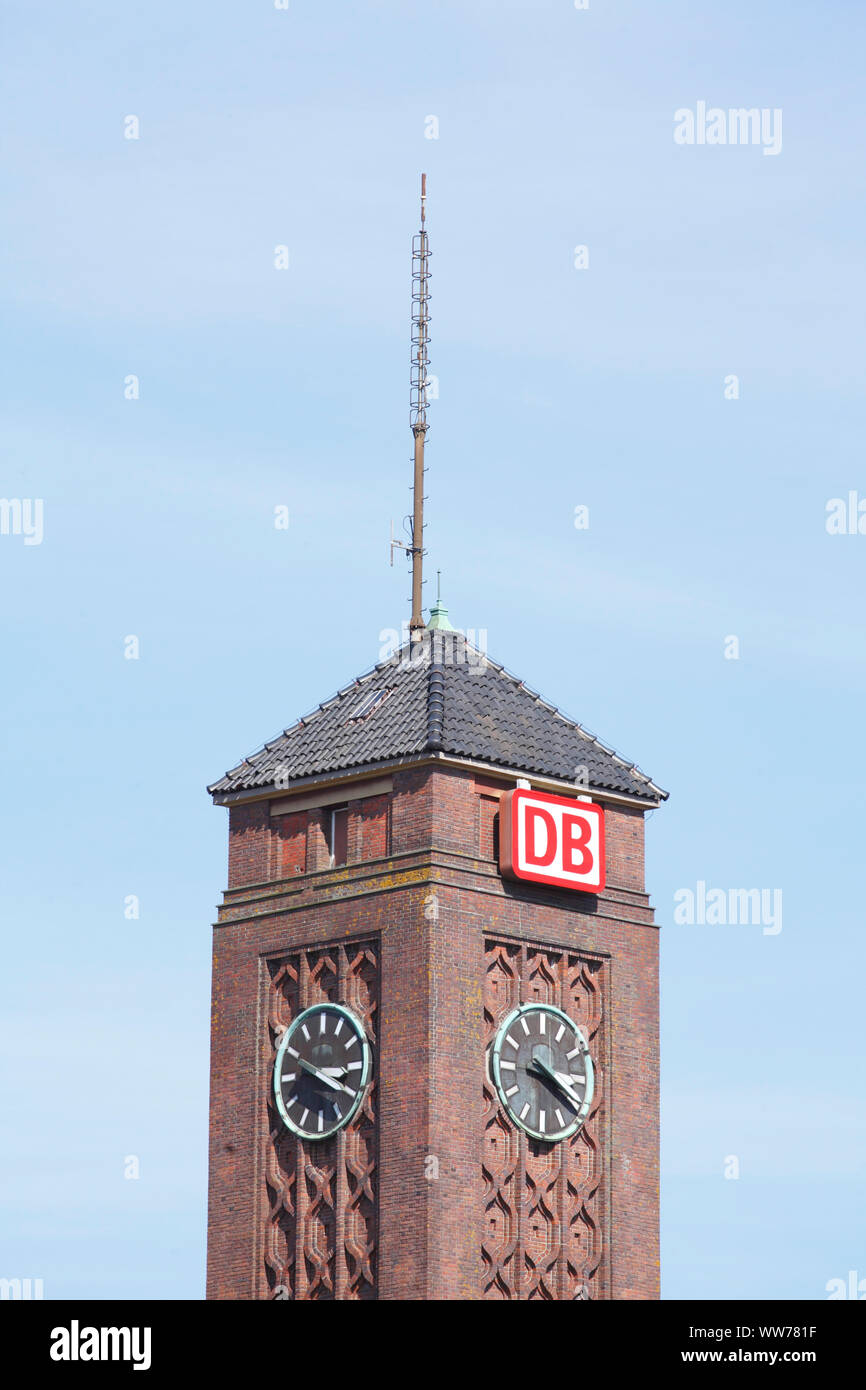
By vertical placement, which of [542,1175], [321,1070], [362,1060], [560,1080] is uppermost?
[362,1060]

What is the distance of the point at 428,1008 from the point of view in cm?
9688

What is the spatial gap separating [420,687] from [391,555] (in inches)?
203

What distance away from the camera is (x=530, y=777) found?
101 m

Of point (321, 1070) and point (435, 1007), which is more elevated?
point (435, 1007)

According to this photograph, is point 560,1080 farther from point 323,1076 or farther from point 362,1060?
point 323,1076

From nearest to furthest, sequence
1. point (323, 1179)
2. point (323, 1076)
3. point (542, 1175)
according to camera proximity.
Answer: point (323, 1179), point (542, 1175), point (323, 1076)

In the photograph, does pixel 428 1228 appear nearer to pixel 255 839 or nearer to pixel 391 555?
pixel 255 839

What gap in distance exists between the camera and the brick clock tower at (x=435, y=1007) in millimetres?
97125

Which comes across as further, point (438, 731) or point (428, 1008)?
point (438, 731)

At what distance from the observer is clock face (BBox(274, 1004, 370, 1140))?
98.6m

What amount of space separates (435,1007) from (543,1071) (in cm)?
397

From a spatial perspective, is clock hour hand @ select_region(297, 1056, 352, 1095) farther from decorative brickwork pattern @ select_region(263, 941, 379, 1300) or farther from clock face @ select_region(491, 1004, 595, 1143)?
clock face @ select_region(491, 1004, 595, 1143)

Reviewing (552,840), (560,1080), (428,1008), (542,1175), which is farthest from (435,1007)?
(552,840)

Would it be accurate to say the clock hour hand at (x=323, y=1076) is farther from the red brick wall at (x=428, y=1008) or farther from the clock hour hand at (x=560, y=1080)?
the clock hour hand at (x=560, y=1080)
